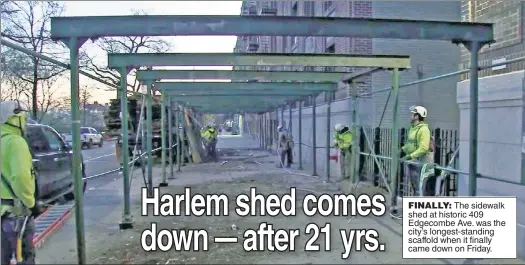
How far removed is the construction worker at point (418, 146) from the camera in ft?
24.6

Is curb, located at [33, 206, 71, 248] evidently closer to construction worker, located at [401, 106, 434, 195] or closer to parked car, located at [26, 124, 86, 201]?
parked car, located at [26, 124, 86, 201]

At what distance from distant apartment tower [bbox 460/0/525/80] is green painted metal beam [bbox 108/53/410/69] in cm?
130

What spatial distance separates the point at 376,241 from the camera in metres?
6.26

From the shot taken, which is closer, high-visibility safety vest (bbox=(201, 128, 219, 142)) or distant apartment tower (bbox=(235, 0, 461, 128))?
distant apartment tower (bbox=(235, 0, 461, 128))

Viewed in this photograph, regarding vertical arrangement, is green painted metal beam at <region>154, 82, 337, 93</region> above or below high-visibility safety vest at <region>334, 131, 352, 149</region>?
above

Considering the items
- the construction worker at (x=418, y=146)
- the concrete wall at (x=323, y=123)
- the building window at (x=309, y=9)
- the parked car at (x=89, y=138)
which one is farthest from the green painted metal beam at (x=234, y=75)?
the parked car at (x=89, y=138)

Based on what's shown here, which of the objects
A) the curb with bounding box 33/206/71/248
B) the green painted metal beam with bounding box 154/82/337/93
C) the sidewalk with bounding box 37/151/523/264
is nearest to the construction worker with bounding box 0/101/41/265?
the curb with bounding box 33/206/71/248

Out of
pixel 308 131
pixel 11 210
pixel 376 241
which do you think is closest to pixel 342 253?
pixel 376 241

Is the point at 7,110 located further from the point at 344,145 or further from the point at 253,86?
the point at 253,86

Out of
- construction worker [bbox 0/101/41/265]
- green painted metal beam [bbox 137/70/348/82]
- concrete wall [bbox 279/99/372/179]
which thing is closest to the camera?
construction worker [bbox 0/101/41/265]

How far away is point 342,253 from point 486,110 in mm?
3033

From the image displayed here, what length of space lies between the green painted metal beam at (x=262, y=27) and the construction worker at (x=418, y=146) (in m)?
2.15

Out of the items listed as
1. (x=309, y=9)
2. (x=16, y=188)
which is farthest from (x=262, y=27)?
(x=309, y=9)

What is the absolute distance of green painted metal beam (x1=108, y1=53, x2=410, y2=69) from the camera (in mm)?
8023
